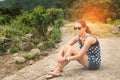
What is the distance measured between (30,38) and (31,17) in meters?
1.10

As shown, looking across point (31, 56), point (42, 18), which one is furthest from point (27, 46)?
point (42, 18)

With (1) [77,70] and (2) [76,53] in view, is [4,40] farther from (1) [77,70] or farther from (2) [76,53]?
(2) [76,53]

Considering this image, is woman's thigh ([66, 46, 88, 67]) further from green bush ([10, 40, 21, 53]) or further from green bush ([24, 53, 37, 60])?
green bush ([10, 40, 21, 53])

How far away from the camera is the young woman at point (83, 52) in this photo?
746 cm

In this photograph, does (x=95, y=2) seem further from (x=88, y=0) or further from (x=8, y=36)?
(x=8, y=36)

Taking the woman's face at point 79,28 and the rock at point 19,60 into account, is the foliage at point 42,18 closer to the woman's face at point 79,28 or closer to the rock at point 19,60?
the rock at point 19,60

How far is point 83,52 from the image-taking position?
7.45m

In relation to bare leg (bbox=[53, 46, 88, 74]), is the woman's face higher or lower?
higher

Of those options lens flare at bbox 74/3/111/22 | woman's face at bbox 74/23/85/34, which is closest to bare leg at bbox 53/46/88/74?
woman's face at bbox 74/23/85/34

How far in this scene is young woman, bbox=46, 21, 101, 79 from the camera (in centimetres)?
746

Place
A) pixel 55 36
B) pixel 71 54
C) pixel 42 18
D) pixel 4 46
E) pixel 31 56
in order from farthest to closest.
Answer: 1. pixel 42 18
2. pixel 55 36
3. pixel 4 46
4. pixel 31 56
5. pixel 71 54

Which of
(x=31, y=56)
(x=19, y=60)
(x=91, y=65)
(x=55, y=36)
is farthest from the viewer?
(x=55, y=36)

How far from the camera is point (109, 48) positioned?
12023mm

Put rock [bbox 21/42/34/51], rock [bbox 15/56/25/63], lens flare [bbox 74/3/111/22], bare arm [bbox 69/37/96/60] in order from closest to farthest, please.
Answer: bare arm [bbox 69/37/96/60] → rock [bbox 15/56/25/63] → rock [bbox 21/42/34/51] → lens flare [bbox 74/3/111/22]
